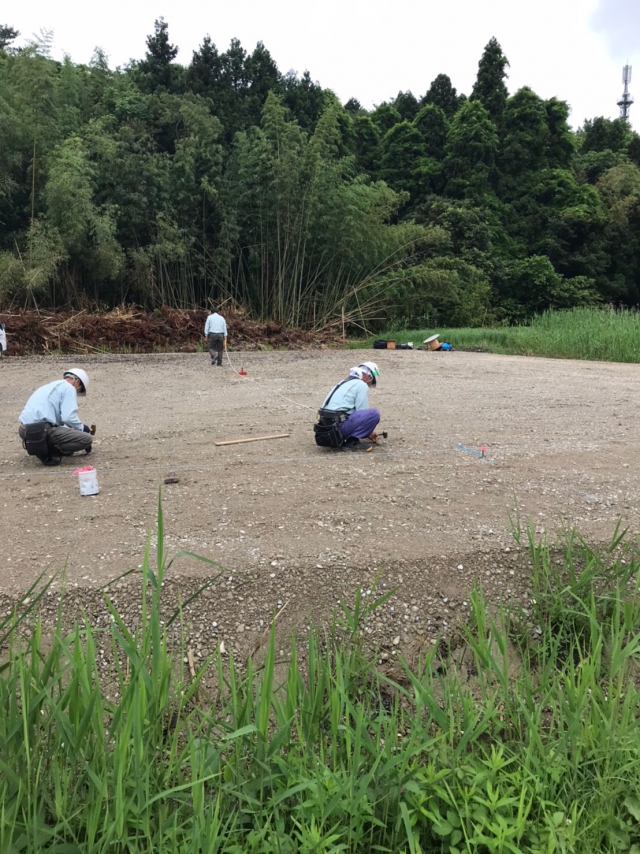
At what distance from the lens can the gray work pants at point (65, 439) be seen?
14.9ft

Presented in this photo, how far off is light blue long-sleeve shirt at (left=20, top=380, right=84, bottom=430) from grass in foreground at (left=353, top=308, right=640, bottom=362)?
11.6m

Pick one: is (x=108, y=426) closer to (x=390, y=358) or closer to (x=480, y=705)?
(x=480, y=705)

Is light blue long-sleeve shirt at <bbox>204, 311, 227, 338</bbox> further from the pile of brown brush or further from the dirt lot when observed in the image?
the dirt lot

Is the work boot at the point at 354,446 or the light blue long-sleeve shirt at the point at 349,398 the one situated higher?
the light blue long-sleeve shirt at the point at 349,398

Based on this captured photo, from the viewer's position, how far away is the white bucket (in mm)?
3773

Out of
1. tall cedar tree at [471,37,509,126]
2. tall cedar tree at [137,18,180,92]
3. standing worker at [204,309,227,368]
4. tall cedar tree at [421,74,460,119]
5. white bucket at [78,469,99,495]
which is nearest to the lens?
white bucket at [78,469,99,495]

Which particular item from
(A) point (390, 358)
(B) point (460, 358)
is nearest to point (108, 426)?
(A) point (390, 358)

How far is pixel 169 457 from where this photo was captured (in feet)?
15.9

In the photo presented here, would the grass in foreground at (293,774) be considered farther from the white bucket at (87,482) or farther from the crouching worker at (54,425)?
the crouching worker at (54,425)

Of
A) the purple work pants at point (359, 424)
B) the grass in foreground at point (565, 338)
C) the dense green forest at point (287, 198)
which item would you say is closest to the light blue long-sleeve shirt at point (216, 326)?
the dense green forest at point (287, 198)

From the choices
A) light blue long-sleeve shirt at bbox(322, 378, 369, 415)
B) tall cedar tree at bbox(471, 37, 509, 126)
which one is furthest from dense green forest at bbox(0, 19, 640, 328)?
light blue long-sleeve shirt at bbox(322, 378, 369, 415)

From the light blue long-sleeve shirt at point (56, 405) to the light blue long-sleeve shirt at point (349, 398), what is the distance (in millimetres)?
2086

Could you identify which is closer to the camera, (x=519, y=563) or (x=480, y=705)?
(x=480, y=705)

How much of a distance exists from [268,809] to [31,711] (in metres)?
0.67
